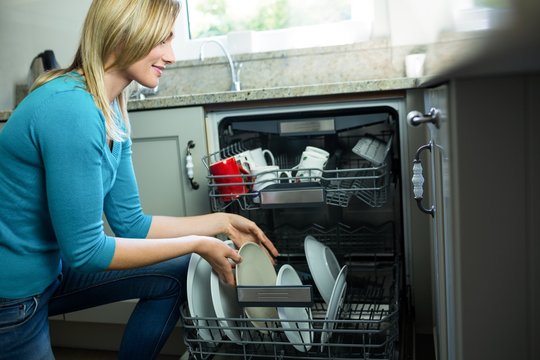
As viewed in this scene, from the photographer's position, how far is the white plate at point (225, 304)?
1.29 meters

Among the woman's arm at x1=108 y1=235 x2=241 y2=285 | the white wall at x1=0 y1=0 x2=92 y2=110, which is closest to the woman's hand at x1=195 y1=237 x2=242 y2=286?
the woman's arm at x1=108 y1=235 x2=241 y2=285

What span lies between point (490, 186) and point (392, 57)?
182 centimetres

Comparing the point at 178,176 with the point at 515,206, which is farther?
the point at 178,176

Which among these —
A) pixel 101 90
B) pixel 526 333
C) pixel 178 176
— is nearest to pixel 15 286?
pixel 101 90

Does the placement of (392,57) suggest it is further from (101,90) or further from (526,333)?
(526,333)

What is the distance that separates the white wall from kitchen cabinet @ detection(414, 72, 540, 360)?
7.85 feet

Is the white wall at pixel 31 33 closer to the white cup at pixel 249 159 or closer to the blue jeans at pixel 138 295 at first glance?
the white cup at pixel 249 159

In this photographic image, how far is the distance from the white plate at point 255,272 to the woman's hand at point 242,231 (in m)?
0.02

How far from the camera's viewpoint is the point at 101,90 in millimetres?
1163

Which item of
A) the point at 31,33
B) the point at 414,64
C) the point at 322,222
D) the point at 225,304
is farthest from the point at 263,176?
the point at 31,33

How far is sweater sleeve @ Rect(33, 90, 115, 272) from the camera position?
3.44 feet

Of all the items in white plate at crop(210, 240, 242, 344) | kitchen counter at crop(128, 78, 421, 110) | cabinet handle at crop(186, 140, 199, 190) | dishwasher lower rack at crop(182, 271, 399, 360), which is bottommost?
dishwasher lower rack at crop(182, 271, 399, 360)

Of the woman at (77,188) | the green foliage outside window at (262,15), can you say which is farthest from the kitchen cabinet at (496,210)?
the green foliage outside window at (262,15)

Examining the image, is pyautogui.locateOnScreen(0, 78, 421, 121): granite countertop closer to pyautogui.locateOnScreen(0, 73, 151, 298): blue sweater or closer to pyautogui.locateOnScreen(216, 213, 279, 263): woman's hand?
pyautogui.locateOnScreen(216, 213, 279, 263): woman's hand
